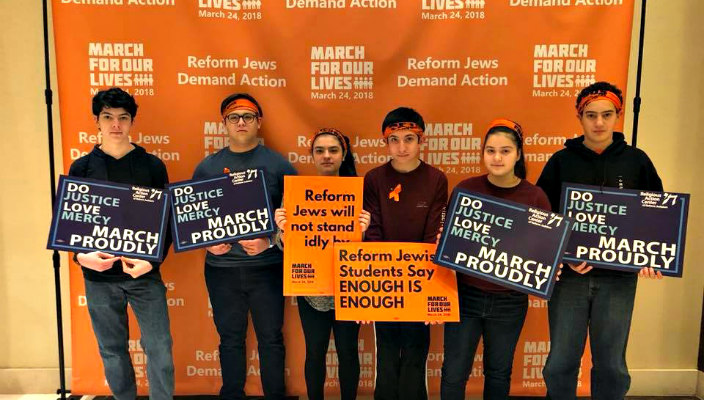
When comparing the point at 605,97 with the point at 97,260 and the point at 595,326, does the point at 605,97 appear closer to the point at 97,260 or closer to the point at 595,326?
the point at 595,326

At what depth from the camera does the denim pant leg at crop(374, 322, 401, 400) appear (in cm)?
247

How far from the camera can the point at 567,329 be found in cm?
246

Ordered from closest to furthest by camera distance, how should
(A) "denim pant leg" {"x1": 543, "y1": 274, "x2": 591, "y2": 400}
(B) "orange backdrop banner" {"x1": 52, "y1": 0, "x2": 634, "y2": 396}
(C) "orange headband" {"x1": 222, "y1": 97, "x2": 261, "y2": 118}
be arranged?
(A) "denim pant leg" {"x1": 543, "y1": 274, "x2": 591, "y2": 400}
(C) "orange headband" {"x1": 222, "y1": 97, "x2": 261, "y2": 118}
(B) "orange backdrop banner" {"x1": 52, "y1": 0, "x2": 634, "y2": 396}

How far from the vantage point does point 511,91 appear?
303cm

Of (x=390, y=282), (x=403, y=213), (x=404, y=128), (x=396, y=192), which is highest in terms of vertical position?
(x=404, y=128)

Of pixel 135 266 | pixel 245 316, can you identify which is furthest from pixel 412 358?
pixel 135 266

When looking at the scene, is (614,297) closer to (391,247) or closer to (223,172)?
(391,247)

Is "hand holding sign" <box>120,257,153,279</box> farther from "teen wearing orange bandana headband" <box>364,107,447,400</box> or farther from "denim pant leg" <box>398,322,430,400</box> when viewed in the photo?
"denim pant leg" <box>398,322,430,400</box>

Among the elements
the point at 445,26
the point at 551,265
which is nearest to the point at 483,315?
the point at 551,265

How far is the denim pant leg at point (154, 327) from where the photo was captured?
252 cm

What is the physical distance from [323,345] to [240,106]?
4.70 ft

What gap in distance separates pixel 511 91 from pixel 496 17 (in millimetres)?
475

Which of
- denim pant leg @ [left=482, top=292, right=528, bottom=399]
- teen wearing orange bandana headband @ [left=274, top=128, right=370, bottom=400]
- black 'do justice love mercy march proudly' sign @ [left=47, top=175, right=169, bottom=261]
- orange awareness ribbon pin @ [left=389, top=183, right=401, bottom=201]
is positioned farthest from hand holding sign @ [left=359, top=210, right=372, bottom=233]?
black 'do justice love mercy march proudly' sign @ [left=47, top=175, right=169, bottom=261]

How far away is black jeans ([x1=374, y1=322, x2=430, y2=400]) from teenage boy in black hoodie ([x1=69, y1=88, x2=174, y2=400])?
1.18 m
